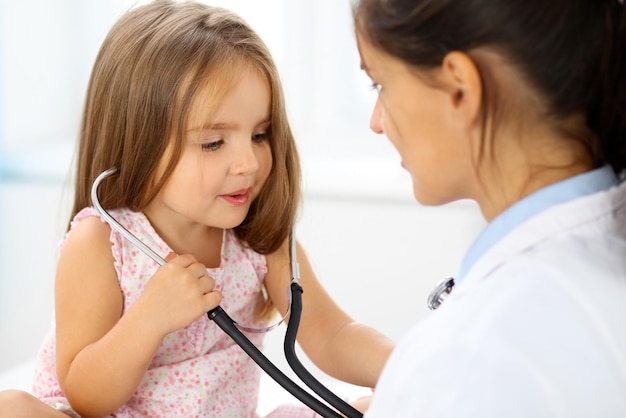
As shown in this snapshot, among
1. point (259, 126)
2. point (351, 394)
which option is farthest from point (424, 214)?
Result: point (259, 126)

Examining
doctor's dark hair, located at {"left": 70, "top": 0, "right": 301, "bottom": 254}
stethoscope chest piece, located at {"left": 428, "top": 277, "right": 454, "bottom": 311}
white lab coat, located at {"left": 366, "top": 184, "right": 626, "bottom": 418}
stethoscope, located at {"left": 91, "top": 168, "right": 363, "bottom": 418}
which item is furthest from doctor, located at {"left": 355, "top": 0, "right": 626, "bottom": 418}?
doctor's dark hair, located at {"left": 70, "top": 0, "right": 301, "bottom": 254}

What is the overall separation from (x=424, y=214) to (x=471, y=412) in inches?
65.5

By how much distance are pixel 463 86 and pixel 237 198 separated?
24.2 inches

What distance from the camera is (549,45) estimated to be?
88 cm

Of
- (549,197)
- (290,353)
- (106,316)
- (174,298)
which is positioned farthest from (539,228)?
(106,316)

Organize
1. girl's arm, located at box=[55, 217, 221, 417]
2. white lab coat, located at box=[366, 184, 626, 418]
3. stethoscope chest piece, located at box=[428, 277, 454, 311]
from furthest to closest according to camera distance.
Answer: girl's arm, located at box=[55, 217, 221, 417], stethoscope chest piece, located at box=[428, 277, 454, 311], white lab coat, located at box=[366, 184, 626, 418]

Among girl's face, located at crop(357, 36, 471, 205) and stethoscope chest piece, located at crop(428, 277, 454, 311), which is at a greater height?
girl's face, located at crop(357, 36, 471, 205)

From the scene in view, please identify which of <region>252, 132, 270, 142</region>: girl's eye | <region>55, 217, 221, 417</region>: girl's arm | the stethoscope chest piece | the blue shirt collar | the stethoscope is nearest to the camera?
the blue shirt collar

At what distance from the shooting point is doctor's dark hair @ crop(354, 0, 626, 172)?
2.88 feet

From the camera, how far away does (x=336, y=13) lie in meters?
2.89

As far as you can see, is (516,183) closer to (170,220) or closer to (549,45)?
(549,45)

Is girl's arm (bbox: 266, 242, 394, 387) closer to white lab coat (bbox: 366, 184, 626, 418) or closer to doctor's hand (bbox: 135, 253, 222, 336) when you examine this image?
doctor's hand (bbox: 135, 253, 222, 336)

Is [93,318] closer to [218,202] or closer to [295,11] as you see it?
[218,202]

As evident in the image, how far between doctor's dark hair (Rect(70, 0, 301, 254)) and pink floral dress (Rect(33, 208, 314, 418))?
8 centimetres
